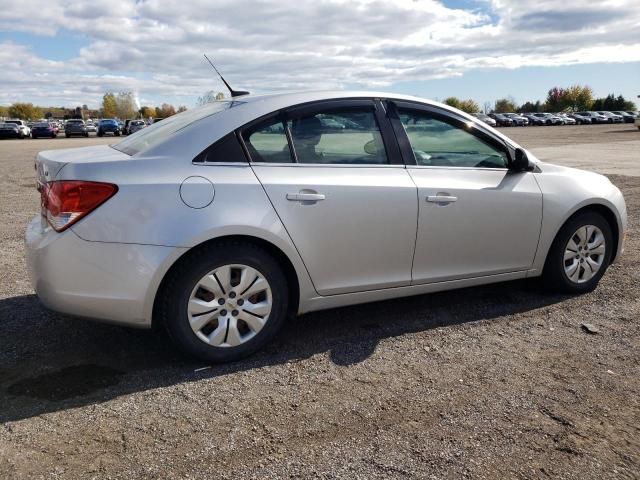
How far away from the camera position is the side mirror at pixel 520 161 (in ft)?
14.7

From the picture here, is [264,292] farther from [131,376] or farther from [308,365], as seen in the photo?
[131,376]

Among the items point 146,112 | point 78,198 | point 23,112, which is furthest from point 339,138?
point 23,112

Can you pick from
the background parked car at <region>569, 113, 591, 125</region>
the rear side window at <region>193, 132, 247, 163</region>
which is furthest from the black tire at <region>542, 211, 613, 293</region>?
the background parked car at <region>569, 113, 591, 125</region>

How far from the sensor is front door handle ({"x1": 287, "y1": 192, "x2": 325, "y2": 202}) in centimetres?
367

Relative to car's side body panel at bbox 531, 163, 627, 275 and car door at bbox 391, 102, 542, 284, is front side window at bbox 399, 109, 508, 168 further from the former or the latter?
car's side body panel at bbox 531, 163, 627, 275

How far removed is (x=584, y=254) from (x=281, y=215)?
8.98 feet

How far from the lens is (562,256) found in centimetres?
477

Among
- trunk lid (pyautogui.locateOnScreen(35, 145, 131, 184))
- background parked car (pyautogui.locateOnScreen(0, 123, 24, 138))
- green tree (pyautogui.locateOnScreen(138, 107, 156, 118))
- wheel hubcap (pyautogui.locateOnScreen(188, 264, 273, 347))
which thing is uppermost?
green tree (pyautogui.locateOnScreen(138, 107, 156, 118))

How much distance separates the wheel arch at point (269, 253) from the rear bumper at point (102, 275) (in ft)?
0.24

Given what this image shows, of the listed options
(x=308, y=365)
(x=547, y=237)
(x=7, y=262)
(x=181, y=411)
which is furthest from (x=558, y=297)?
(x=7, y=262)

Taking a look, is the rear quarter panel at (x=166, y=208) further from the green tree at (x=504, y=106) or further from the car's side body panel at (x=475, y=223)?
the green tree at (x=504, y=106)

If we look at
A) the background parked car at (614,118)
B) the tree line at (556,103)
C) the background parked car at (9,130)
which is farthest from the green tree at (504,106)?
the background parked car at (9,130)

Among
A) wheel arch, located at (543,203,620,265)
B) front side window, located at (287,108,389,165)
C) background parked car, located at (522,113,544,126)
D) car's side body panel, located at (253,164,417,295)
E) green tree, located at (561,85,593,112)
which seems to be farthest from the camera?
green tree, located at (561,85,593,112)

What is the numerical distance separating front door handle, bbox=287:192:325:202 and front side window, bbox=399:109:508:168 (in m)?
0.86
